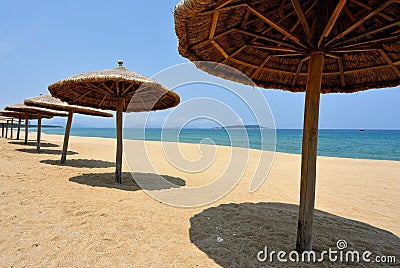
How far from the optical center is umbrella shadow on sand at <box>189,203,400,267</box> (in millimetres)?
2736

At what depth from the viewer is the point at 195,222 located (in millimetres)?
3688

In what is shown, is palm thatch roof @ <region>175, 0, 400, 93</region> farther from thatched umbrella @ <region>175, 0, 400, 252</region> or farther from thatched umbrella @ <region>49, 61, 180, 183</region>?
thatched umbrella @ <region>49, 61, 180, 183</region>

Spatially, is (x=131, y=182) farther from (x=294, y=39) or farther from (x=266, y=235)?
(x=294, y=39)

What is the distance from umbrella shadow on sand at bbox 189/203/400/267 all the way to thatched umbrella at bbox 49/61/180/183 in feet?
10.1

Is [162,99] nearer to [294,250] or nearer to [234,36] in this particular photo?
[234,36]

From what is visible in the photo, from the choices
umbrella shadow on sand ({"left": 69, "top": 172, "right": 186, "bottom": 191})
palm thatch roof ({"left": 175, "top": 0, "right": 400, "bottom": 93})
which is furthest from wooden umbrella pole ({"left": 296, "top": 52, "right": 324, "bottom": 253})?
umbrella shadow on sand ({"left": 69, "top": 172, "right": 186, "bottom": 191})

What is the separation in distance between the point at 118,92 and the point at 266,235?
4.60m

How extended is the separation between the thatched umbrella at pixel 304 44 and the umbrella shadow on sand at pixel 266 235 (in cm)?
43

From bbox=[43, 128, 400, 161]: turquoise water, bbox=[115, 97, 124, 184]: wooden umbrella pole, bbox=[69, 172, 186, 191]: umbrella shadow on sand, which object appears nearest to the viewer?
bbox=[69, 172, 186, 191]: umbrella shadow on sand

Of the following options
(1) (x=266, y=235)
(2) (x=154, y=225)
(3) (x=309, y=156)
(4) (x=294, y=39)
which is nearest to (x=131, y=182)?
(2) (x=154, y=225)

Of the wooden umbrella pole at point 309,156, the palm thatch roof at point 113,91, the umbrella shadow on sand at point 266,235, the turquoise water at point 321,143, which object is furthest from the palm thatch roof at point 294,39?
the palm thatch roof at point 113,91

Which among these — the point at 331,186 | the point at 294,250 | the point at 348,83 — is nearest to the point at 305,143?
the point at 294,250

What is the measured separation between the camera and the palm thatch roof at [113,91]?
17.5 feet

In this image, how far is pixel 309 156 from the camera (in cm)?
271
